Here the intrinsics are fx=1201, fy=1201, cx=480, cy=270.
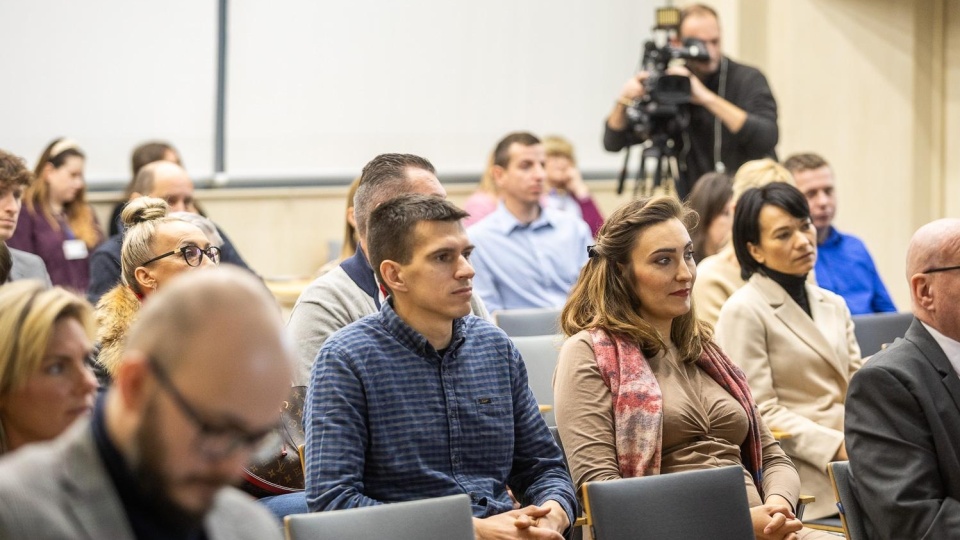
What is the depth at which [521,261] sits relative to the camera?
5.52 meters

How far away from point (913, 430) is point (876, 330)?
74.0 inches

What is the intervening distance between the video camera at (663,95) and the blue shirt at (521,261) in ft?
2.27

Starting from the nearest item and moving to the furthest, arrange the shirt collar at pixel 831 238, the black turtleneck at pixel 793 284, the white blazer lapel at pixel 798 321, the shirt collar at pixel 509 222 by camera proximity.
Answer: the white blazer lapel at pixel 798 321 → the black turtleneck at pixel 793 284 → the shirt collar at pixel 831 238 → the shirt collar at pixel 509 222

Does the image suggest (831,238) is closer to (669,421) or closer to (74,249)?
(669,421)

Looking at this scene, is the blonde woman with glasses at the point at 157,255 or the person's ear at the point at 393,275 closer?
the person's ear at the point at 393,275

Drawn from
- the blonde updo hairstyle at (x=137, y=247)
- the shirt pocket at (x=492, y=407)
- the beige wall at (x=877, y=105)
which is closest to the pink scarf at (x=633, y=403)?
the shirt pocket at (x=492, y=407)

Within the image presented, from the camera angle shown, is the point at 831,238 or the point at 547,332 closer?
the point at 547,332

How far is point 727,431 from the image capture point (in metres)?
2.96

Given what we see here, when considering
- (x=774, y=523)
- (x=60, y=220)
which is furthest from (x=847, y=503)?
(x=60, y=220)

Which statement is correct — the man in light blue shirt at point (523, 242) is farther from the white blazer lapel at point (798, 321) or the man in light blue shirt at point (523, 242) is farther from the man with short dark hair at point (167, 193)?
the white blazer lapel at point (798, 321)

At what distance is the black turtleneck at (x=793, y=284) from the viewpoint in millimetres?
3832

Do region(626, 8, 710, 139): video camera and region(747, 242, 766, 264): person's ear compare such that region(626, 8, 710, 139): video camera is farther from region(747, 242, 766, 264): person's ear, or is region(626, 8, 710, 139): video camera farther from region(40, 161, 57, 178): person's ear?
region(40, 161, 57, 178): person's ear

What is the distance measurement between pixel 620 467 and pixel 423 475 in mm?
552

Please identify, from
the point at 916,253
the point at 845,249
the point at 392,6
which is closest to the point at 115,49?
the point at 392,6
